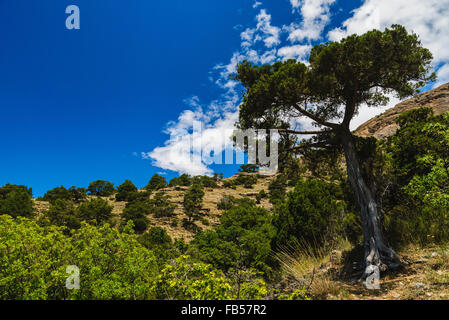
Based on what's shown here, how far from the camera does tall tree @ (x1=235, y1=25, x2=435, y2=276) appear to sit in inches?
243

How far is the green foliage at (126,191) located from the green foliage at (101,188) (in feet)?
17.4

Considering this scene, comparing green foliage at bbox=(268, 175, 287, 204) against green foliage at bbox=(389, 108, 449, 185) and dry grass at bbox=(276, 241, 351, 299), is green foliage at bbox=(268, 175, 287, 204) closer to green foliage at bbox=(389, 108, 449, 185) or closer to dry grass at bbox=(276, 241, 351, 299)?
green foliage at bbox=(389, 108, 449, 185)

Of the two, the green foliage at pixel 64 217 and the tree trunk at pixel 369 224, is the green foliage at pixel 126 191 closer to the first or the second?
the green foliage at pixel 64 217

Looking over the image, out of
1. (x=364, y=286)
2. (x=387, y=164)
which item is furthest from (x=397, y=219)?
(x=364, y=286)

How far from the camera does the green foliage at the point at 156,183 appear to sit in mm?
43469

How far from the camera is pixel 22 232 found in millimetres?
4852

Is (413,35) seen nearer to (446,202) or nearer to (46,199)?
(446,202)

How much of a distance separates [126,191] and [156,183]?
10.5m

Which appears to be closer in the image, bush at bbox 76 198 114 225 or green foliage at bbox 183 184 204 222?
bush at bbox 76 198 114 225

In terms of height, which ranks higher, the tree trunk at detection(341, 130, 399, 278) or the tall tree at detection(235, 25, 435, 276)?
the tall tree at detection(235, 25, 435, 276)

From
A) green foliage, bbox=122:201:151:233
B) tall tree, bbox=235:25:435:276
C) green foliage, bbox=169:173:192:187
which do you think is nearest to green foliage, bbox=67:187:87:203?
green foliage, bbox=122:201:151:233

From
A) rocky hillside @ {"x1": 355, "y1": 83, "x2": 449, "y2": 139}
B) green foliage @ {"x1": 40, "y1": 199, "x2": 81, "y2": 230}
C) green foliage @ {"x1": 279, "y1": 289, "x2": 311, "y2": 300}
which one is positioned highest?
rocky hillside @ {"x1": 355, "y1": 83, "x2": 449, "y2": 139}

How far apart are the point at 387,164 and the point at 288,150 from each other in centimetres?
336

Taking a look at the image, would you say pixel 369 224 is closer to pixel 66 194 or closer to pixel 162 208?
pixel 162 208
